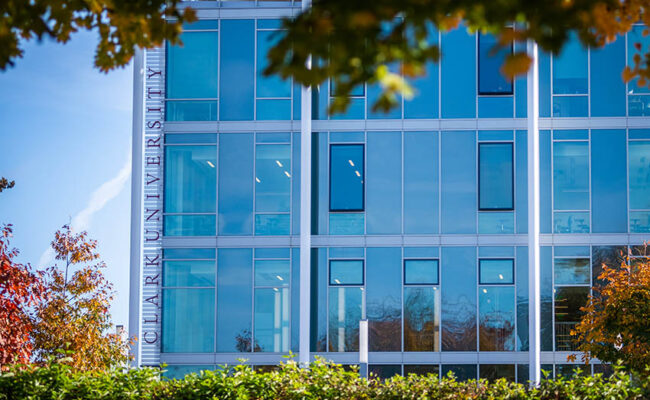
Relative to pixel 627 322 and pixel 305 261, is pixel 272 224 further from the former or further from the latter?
pixel 627 322

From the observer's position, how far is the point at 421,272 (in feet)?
59.5

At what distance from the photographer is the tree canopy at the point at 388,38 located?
2.90 m

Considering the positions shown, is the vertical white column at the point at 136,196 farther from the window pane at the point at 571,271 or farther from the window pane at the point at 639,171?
the window pane at the point at 639,171

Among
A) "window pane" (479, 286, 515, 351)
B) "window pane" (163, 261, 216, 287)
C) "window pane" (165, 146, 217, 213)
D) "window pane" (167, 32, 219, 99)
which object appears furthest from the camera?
"window pane" (167, 32, 219, 99)

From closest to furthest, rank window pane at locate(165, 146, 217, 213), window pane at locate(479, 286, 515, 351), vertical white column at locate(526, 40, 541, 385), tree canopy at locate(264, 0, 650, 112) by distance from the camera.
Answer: tree canopy at locate(264, 0, 650, 112) → vertical white column at locate(526, 40, 541, 385) → window pane at locate(479, 286, 515, 351) → window pane at locate(165, 146, 217, 213)

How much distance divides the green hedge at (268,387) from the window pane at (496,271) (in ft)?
29.2

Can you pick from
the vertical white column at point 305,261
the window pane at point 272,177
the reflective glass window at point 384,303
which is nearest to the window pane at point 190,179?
the window pane at point 272,177

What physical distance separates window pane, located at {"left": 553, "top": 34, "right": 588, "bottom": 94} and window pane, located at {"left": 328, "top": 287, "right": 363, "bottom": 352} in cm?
617

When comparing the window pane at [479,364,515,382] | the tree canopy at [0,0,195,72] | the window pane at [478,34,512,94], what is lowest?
the window pane at [479,364,515,382]

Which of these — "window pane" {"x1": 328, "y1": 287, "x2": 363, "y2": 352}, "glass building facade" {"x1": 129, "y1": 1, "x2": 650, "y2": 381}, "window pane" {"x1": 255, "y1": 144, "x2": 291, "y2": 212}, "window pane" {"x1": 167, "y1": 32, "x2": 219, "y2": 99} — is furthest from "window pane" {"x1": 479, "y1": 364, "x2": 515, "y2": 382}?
"window pane" {"x1": 167, "y1": 32, "x2": 219, "y2": 99}

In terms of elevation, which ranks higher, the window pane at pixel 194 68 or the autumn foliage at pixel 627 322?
the window pane at pixel 194 68

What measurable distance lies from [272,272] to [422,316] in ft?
10.8

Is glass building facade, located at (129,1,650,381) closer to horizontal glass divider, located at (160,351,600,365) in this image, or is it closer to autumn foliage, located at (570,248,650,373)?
horizontal glass divider, located at (160,351,600,365)

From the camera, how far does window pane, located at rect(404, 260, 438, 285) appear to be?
1812 centimetres
